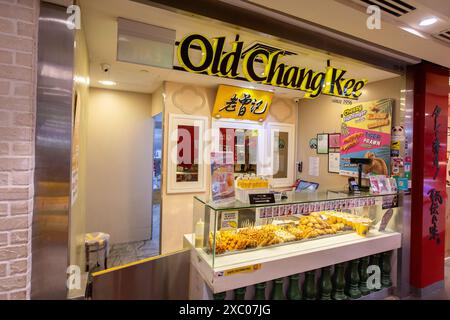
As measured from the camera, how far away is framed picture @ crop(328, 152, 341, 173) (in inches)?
147

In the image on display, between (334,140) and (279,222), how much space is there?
1979 mm

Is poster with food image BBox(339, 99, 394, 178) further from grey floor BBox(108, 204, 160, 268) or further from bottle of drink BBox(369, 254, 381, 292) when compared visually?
grey floor BBox(108, 204, 160, 268)

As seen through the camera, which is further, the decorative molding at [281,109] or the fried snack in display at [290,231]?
the decorative molding at [281,109]

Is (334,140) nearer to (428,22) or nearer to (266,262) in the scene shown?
(428,22)

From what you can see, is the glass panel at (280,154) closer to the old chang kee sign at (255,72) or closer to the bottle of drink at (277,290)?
the old chang kee sign at (255,72)

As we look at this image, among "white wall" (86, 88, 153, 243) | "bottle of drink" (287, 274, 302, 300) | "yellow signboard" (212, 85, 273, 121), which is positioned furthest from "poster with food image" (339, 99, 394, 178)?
"white wall" (86, 88, 153, 243)

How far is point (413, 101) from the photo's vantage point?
282cm

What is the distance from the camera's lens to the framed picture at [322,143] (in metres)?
3.97

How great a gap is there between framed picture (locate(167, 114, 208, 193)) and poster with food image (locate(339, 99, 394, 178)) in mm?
2058

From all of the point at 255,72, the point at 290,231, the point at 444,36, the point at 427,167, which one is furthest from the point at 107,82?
the point at 427,167

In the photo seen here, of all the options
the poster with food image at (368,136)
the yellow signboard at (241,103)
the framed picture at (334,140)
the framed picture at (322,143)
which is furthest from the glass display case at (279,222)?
the yellow signboard at (241,103)

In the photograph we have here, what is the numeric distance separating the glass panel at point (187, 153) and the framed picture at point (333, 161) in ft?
6.70

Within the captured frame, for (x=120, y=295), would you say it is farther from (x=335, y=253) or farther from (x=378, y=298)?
(x=378, y=298)

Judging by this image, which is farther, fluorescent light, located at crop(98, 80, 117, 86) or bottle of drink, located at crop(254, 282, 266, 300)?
fluorescent light, located at crop(98, 80, 117, 86)
